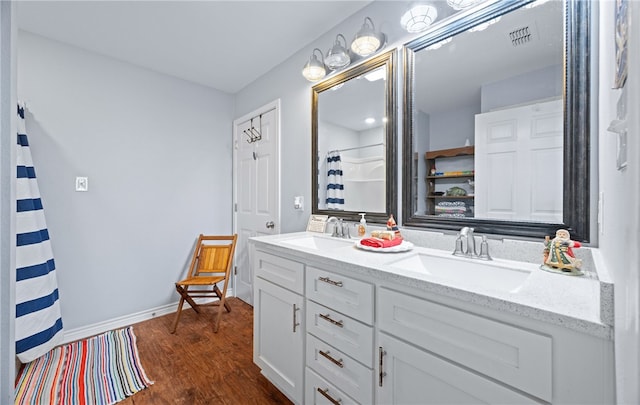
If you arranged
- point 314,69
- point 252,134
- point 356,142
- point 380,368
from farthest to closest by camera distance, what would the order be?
point 252,134 → point 314,69 → point 356,142 → point 380,368

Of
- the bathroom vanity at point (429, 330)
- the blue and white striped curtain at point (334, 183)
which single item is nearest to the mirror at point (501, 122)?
the bathroom vanity at point (429, 330)

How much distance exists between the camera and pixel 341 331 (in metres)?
1.16

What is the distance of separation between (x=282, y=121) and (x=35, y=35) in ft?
6.29

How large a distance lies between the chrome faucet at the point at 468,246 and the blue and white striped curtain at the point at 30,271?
261cm

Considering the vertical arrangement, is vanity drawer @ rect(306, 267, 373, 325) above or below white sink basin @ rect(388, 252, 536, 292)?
below

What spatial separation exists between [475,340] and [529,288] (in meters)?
0.22

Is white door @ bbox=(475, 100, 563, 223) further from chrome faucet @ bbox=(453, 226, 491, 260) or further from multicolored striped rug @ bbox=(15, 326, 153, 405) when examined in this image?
multicolored striped rug @ bbox=(15, 326, 153, 405)

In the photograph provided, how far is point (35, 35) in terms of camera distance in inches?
79.4

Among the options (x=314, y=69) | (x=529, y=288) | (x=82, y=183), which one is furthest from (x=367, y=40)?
(x=82, y=183)

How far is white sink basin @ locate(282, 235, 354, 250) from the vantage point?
5.58 ft

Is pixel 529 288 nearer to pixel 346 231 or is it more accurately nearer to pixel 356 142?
pixel 346 231

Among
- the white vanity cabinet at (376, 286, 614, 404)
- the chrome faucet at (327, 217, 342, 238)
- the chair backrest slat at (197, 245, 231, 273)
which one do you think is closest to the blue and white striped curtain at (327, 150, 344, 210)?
the chrome faucet at (327, 217, 342, 238)

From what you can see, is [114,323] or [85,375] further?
[114,323]

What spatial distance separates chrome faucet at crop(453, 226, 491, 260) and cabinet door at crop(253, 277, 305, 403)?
798 millimetres
